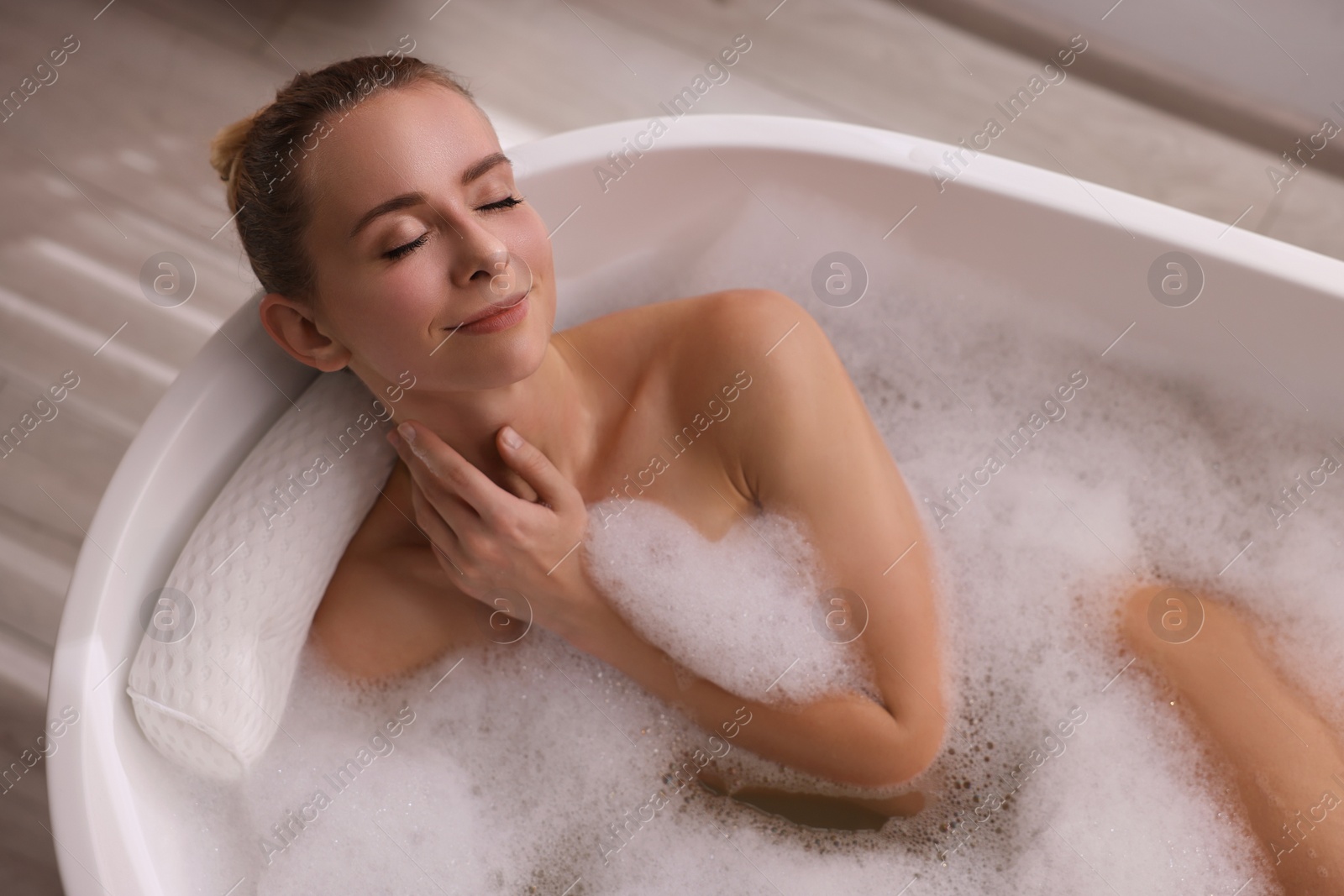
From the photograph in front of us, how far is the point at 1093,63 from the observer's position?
1.83m

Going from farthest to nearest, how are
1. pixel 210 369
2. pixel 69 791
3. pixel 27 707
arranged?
Result: pixel 27 707 < pixel 210 369 < pixel 69 791

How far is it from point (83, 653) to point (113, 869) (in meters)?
0.22

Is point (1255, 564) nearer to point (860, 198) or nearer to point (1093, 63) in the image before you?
point (860, 198)

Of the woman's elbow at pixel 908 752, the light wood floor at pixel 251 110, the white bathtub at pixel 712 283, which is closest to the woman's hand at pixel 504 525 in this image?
the white bathtub at pixel 712 283

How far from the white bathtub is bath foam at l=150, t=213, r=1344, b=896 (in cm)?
3

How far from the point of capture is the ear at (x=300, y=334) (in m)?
1.04

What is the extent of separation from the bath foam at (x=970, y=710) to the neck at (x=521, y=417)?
0.19 metres

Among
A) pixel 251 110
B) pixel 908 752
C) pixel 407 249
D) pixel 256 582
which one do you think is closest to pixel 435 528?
pixel 256 582

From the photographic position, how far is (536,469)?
3.73 ft

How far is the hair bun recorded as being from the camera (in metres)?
1.04

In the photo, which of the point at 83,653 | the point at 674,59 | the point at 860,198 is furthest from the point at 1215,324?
the point at 83,653

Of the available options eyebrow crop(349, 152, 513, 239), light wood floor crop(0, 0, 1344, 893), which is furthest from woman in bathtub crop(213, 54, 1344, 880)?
light wood floor crop(0, 0, 1344, 893)

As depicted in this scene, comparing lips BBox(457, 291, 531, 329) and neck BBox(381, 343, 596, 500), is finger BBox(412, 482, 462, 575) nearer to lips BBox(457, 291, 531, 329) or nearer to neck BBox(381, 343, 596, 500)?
neck BBox(381, 343, 596, 500)

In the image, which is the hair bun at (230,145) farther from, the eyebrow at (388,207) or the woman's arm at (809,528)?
the woman's arm at (809,528)
